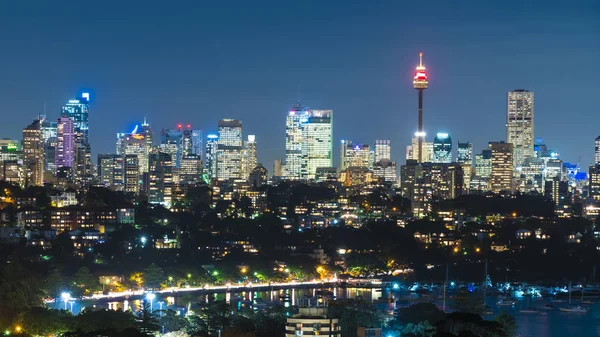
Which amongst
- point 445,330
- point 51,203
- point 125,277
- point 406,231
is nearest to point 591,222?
point 406,231

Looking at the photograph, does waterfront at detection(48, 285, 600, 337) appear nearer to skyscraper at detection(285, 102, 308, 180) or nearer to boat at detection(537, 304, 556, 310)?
boat at detection(537, 304, 556, 310)

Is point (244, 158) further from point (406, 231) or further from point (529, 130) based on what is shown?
point (406, 231)

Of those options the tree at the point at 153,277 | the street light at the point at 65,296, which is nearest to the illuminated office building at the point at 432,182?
the tree at the point at 153,277

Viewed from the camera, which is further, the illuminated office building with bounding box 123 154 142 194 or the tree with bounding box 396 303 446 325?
the illuminated office building with bounding box 123 154 142 194

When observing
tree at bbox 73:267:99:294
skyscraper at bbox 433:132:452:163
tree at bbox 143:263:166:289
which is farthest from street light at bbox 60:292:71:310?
skyscraper at bbox 433:132:452:163

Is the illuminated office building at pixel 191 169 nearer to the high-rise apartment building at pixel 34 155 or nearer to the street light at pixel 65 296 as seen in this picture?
the high-rise apartment building at pixel 34 155

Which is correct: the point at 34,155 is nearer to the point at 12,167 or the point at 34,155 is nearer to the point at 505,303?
the point at 12,167

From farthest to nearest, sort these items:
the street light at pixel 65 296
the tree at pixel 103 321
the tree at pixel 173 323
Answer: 1. the street light at pixel 65 296
2. the tree at pixel 173 323
3. the tree at pixel 103 321
